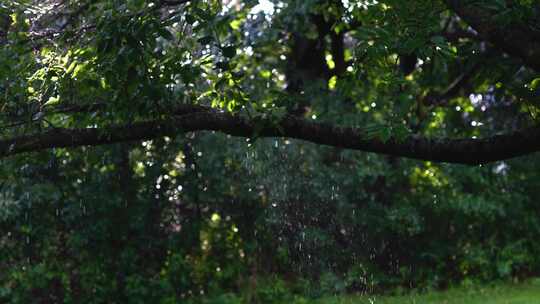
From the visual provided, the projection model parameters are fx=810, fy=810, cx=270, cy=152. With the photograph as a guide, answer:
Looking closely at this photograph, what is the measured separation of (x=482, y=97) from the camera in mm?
13141

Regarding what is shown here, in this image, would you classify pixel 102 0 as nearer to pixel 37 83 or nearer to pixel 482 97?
pixel 37 83

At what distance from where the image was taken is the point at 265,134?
240 inches

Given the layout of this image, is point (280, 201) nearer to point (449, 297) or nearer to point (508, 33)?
point (449, 297)

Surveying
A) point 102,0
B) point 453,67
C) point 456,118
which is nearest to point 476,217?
point 456,118

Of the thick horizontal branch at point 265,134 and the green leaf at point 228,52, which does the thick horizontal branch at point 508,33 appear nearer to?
the thick horizontal branch at point 265,134

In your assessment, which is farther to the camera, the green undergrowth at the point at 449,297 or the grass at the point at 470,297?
the green undergrowth at the point at 449,297

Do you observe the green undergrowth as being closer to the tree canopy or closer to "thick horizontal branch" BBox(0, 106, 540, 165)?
the tree canopy

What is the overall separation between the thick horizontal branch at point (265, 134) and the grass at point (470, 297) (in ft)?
15.9

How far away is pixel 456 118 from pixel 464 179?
106cm

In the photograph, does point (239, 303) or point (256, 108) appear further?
point (239, 303)

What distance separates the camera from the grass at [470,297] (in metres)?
10.4

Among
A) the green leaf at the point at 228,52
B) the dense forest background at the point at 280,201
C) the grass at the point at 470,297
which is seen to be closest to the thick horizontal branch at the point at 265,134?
the green leaf at the point at 228,52

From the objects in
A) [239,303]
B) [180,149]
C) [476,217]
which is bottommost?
[239,303]

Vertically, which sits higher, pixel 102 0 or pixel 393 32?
pixel 102 0
